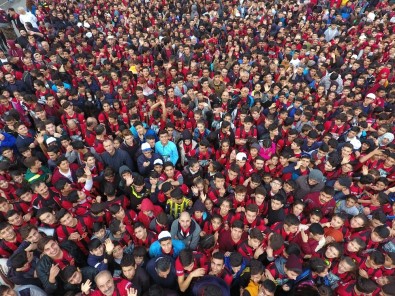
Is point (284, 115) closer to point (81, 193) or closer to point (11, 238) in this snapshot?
point (81, 193)

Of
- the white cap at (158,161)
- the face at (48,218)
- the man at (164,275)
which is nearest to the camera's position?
the man at (164,275)

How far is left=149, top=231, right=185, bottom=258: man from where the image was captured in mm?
3651

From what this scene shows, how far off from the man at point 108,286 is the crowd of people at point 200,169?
0.8 inches

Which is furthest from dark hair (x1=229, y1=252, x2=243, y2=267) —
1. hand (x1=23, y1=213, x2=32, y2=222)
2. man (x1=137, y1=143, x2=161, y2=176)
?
hand (x1=23, y1=213, x2=32, y2=222)

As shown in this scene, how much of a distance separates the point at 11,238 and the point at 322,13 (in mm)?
17045

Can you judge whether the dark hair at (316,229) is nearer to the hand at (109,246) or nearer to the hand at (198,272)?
the hand at (198,272)

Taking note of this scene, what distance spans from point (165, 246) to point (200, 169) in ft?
7.56

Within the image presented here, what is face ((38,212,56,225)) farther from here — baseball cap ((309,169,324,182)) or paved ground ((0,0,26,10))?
paved ground ((0,0,26,10))

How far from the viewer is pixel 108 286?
10.2 feet

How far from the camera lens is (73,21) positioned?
1370cm

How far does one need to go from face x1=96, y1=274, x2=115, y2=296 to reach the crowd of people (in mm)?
18

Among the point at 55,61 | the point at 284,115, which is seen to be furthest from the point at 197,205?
the point at 55,61

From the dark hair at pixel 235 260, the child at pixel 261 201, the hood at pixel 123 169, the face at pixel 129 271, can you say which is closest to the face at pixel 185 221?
the dark hair at pixel 235 260

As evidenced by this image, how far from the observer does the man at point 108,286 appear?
3049 millimetres
